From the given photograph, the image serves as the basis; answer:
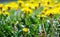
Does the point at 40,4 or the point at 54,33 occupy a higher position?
the point at 40,4

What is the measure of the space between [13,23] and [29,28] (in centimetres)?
22

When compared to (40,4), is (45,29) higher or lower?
lower

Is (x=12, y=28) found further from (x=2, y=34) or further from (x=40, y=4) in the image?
(x=40, y=4)

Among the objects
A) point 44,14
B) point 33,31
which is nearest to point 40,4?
point 44,14

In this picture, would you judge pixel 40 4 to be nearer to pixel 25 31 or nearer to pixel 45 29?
pixel 45 29

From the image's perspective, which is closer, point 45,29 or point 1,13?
point 45,29

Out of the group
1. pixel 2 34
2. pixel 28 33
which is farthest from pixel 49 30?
pixel 2 34

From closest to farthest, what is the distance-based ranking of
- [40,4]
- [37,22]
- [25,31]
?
[25,31]
[37,22]
[40,4]

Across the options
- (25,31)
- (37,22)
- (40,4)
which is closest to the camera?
(25,31)

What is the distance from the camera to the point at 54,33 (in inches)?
146

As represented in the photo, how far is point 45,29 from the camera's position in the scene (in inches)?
147

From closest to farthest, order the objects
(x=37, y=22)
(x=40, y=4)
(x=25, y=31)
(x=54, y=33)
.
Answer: (x=25, y=31)
(x=54, y=33)
(x=37, y=22)
(x=40, y=4)

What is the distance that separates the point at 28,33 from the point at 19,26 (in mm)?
211

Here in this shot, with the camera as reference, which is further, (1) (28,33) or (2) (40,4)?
(2) (40,4)
